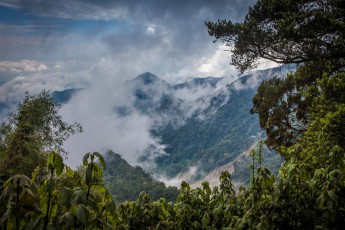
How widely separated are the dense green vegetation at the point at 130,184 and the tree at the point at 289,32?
75.9 meters

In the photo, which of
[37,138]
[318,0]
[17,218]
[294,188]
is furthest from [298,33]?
[37,138]

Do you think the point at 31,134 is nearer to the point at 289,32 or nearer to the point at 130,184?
the point at 289,32

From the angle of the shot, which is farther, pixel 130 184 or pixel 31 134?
pixel 130 184

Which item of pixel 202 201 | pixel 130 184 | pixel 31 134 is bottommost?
pixel 202 201

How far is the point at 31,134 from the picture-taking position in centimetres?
1738

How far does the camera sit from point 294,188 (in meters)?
2.62

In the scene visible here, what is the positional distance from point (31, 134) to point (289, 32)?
48.2 feet

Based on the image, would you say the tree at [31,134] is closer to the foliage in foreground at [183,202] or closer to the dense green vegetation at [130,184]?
the foliage in foreground at [183,202]

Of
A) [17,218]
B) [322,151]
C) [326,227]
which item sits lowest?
[326,227]

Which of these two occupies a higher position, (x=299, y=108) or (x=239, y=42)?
(x=239, y=42)

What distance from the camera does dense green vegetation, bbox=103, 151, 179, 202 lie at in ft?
311

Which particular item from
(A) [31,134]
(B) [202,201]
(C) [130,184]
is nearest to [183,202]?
(B) [202,201]

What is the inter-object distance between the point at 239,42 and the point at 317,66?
362cm

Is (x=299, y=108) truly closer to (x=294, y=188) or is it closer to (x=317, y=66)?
(x=317, y=66)
